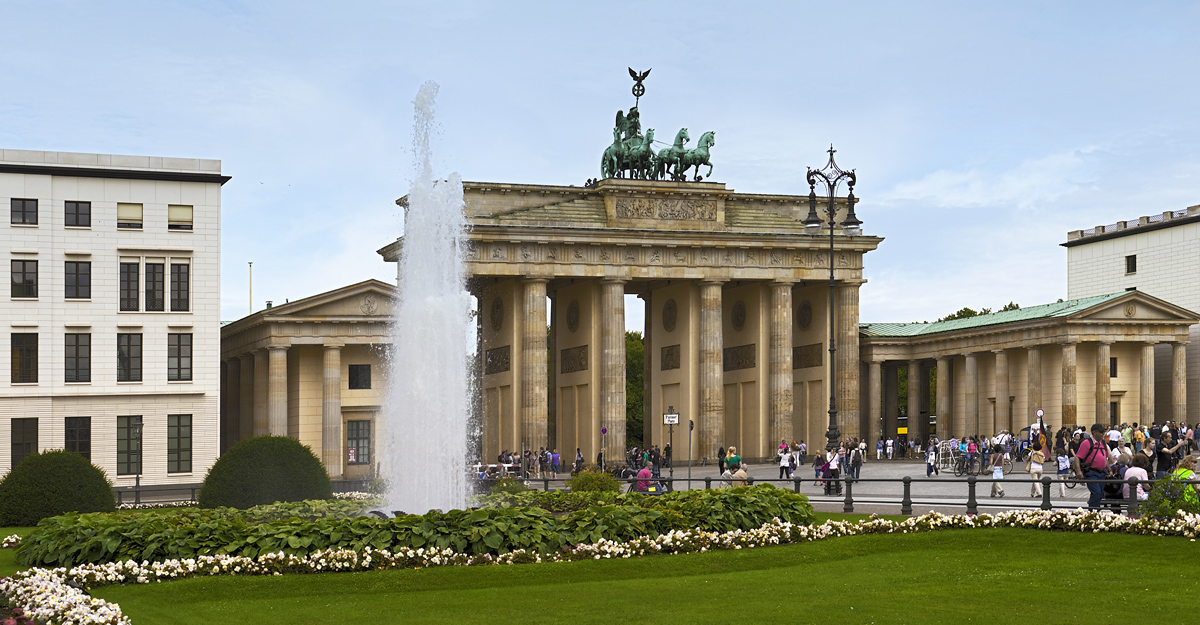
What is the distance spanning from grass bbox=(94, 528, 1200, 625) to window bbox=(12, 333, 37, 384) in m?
36.0

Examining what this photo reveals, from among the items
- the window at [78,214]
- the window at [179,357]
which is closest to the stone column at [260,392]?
the window at [179,357]

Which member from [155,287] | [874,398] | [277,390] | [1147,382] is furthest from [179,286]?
[1147,382]

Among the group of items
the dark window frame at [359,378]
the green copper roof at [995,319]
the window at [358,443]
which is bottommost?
the window at [358,443]

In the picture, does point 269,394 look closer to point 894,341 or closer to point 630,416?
point 894,341

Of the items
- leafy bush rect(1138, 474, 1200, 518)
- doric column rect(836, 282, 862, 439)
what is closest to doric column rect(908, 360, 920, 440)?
doric column rect(836, 282, 862, 439)

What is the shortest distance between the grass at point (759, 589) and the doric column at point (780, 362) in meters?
54.1

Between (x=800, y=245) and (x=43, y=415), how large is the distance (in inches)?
1636

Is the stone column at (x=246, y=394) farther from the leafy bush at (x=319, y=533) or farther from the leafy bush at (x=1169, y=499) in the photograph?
the leafy bush at (x=1169, y=499)

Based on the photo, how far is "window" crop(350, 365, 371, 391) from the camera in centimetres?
6825

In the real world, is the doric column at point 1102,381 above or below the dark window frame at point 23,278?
below

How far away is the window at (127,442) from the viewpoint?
54.8m

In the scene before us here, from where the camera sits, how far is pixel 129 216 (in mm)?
55344

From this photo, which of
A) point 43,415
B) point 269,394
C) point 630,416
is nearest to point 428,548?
point 43,415

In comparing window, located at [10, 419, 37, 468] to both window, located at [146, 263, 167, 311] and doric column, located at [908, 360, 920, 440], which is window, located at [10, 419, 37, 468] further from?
doric column, located at [908, 360, 920, 440]
